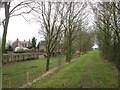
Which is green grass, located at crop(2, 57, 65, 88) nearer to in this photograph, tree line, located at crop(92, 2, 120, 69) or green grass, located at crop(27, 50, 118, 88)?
green grass, located at crop(27, 50, 118, 88)

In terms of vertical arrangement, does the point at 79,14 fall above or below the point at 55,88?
above

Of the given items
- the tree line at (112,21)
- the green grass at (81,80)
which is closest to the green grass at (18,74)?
the green grass at (81,80)

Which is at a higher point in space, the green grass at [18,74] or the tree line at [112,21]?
the tree line at [112,21]

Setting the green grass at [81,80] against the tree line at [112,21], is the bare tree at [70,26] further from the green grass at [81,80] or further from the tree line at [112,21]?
the green grass at [81,80]

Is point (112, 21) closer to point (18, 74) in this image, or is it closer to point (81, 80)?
point (81, 80)

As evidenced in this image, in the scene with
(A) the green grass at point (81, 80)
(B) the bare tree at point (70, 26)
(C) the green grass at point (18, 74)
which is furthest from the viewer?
(B) the bare tree at point (70, 26)

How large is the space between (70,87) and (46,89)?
20.2 inches

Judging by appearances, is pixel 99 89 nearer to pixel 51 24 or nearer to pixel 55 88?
pixel 55 88

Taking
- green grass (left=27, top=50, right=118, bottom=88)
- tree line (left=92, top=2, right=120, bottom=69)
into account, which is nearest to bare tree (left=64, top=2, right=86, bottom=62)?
tree line (left=92, top=2, right=120, bottom=69)

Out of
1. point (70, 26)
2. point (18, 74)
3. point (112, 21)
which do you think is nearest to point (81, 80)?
point (18, 74)

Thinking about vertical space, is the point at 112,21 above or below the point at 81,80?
above

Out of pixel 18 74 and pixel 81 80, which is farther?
pixel 18 74

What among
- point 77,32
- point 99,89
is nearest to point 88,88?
point 99,89

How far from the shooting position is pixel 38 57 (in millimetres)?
14148
